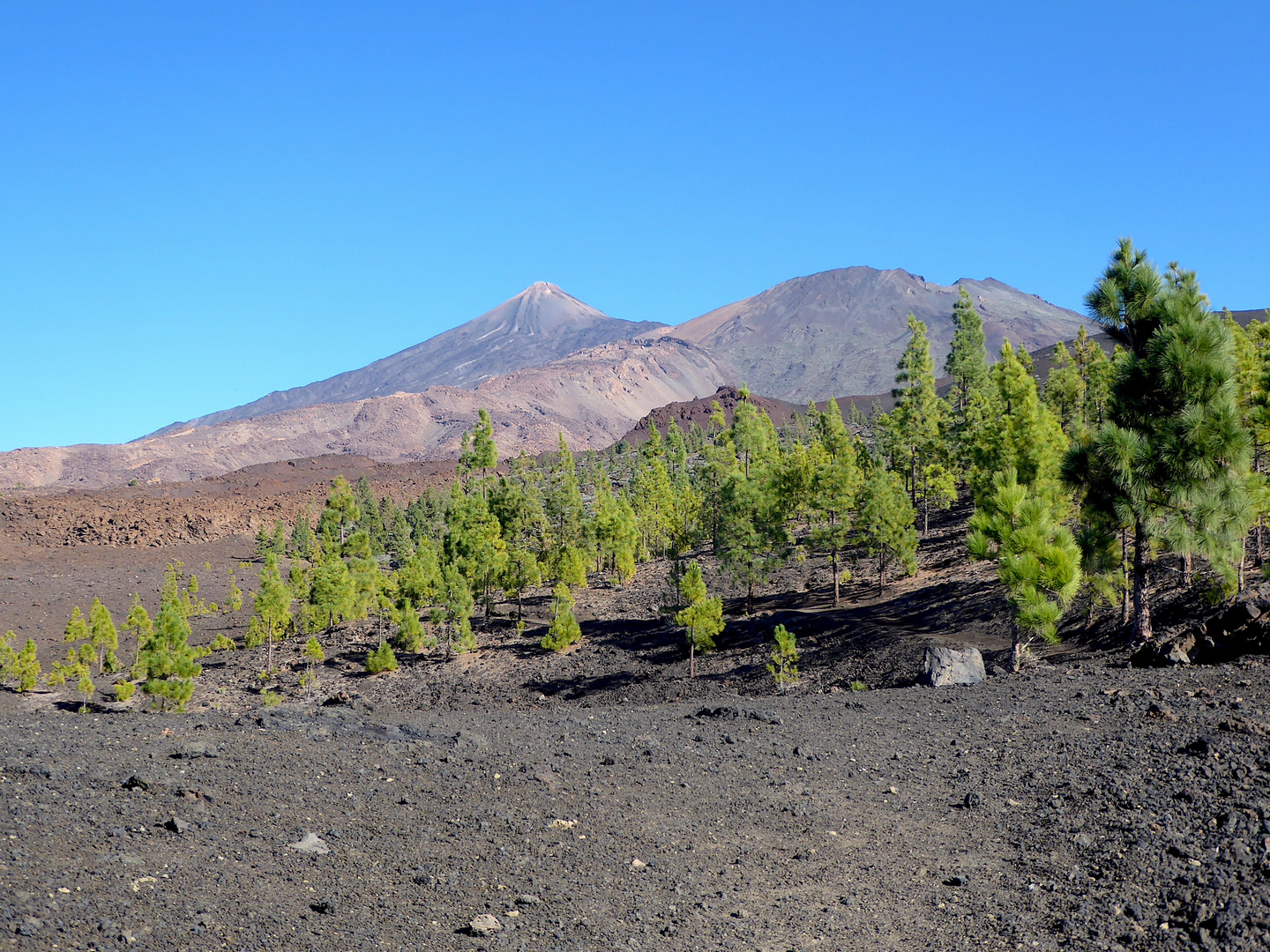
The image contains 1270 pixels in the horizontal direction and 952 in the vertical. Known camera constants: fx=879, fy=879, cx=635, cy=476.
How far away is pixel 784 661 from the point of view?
26.6m

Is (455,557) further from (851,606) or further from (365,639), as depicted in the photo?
(851,606)

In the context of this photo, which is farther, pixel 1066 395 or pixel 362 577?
pixel 1066 395

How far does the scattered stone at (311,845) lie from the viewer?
771 centimetres

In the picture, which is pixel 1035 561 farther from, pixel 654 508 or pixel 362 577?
pixel 654 508

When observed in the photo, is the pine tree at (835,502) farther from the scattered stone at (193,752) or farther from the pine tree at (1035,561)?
the scattered stone at (193,752)

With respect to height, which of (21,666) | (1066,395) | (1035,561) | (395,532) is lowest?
(21,666)

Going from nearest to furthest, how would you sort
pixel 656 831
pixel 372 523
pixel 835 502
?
pixel 656 831, pixel 835 502, pixel 372 523

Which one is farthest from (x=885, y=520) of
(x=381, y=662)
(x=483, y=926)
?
(x=483, y=926)

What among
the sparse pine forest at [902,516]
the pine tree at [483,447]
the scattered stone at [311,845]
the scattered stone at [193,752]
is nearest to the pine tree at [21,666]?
the sparse pine forest at [902,516]

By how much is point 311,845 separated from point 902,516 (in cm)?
3250

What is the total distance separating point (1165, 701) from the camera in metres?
11.6

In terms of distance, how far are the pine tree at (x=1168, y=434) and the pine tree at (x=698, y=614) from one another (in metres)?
15.4

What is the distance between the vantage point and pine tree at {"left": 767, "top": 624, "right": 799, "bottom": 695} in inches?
985

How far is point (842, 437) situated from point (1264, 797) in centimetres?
5681
